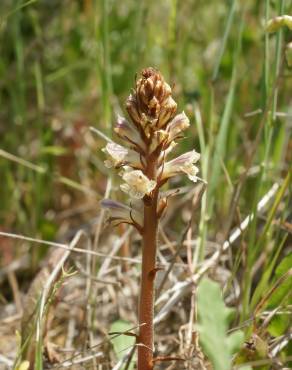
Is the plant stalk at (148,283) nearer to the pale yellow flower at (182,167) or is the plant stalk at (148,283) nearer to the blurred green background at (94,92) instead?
the pale yellow flower at (182,167)

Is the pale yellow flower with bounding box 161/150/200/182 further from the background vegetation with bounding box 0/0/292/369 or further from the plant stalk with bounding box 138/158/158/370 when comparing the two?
the background vegetation with bounding box 0/0/292/369

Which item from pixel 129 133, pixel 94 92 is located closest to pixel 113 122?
Answer: pixel 94 92

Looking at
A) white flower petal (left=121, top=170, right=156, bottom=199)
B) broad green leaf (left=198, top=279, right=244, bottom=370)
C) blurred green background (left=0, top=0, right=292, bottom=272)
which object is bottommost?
broad green leaf (left=198, top=279, right=244, bottom=370)

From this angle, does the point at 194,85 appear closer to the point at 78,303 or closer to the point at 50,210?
the point at 50,210

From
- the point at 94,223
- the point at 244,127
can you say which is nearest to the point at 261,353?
the point at 94,223

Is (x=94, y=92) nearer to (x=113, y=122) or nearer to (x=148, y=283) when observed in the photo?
(x=113, y=122)

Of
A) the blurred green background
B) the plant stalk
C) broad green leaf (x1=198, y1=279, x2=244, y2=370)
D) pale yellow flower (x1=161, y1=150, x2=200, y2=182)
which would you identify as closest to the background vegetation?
the blurred green background
